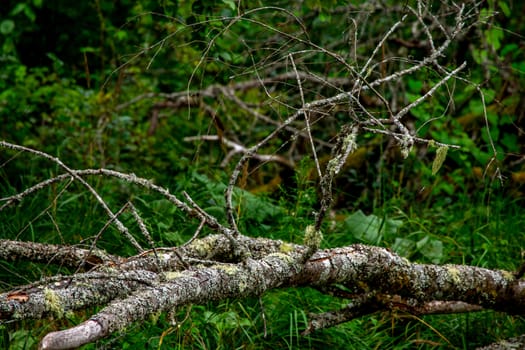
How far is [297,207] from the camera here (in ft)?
12.1

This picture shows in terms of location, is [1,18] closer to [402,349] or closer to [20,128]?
[20,128]

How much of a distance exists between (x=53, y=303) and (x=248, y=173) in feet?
Answer: 3.89

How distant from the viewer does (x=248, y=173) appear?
3.00 meters

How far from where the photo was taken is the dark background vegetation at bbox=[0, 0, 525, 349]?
3.14m

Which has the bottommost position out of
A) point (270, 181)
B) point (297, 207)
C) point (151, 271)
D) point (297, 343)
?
point (270, 181)

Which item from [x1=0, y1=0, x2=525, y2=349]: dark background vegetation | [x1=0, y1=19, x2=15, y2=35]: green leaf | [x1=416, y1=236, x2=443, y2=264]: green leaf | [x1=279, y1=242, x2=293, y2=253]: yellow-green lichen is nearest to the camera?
[x1=279, y1=242, x2=293, y2=253]: yellow-green lichen

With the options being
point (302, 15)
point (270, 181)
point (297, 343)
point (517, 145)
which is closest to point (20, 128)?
point (270, 181)

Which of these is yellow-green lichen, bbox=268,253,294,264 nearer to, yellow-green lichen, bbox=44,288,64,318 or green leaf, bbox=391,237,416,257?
yellow-green lichen, bbox=44,288,64,318

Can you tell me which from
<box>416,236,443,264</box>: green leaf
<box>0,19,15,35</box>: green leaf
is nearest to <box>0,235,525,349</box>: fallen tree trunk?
<box>416,236,443,264</box>: green leaf

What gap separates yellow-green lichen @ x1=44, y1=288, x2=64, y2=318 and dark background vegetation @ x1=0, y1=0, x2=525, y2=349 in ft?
0.99

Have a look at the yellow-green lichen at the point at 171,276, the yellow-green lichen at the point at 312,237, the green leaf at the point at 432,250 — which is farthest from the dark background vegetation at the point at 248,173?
the yellow-green lichen at the point at 312,237

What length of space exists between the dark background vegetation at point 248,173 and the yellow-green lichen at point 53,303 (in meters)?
0.30

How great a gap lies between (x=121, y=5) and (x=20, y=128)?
1895mm

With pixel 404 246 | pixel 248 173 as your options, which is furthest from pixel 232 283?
pixel 404 246
